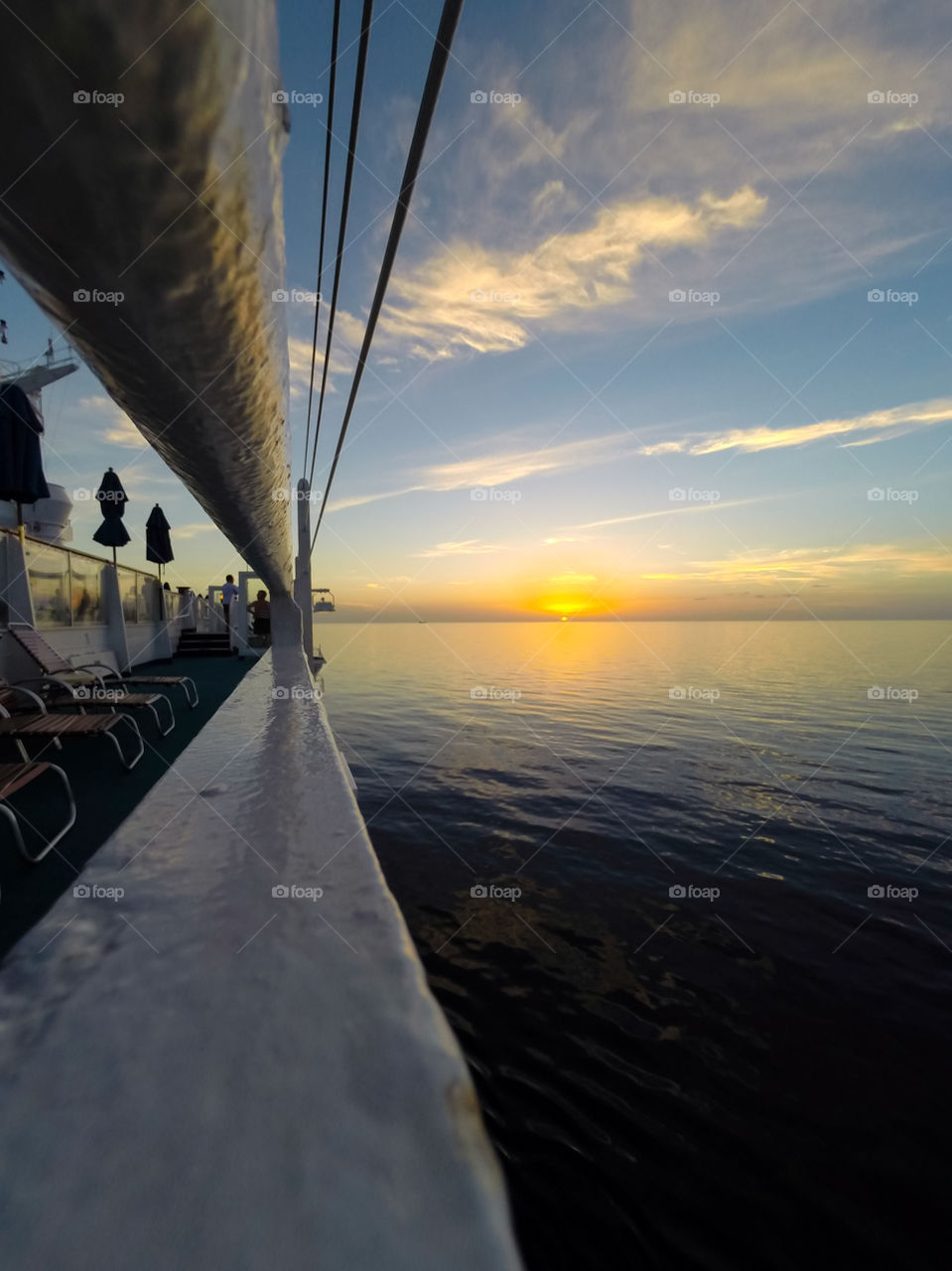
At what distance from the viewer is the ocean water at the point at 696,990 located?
3145 mm

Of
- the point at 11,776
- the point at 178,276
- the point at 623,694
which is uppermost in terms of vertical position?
the point at 178,276

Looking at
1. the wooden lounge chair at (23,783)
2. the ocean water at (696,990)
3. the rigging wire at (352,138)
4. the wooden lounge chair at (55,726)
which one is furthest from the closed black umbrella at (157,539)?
the wooden lounge chair at (23,783)

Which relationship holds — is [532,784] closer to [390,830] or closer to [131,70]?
[390,830]

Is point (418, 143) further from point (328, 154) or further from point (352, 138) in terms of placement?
point (328, 154)

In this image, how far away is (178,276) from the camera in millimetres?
1615

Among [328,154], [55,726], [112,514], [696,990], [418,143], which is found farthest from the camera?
[112,514]

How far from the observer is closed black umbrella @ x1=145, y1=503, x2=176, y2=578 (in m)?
17.6

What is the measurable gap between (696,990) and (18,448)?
1117 centimetres

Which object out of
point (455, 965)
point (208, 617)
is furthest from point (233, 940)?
point (208, 617)

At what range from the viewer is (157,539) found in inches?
703

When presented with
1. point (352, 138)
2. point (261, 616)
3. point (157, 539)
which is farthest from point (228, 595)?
point (352, 138)

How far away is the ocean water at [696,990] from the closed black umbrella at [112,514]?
8.63 m

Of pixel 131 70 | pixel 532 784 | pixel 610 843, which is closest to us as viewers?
pixel 131 70

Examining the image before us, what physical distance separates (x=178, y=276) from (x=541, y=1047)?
528 cm
